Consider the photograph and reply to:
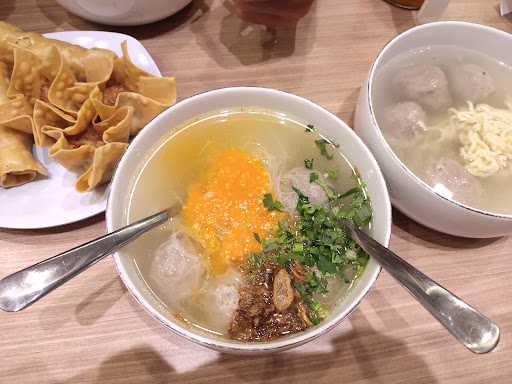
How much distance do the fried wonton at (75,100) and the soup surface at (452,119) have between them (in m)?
0.57

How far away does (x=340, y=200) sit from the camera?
38.2 inches

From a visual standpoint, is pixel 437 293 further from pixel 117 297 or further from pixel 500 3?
pixel 500 3

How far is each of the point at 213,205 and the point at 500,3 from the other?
1274 mm

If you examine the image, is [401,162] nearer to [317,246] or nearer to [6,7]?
[317,246]

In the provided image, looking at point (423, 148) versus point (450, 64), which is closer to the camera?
point (423, 148)

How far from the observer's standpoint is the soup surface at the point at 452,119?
103 cm

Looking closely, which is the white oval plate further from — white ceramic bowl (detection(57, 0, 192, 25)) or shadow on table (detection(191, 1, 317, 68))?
shadow on table (detection(191, 1, 317, 68))

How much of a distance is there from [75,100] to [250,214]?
54cm

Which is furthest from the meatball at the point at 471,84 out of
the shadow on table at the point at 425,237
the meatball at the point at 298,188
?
the meatball at the point at 298,188

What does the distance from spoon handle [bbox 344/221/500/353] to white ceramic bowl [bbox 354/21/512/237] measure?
19cm

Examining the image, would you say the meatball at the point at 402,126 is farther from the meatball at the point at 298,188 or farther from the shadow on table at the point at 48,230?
the shadow on table at the point at 48,230

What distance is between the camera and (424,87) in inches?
44.5

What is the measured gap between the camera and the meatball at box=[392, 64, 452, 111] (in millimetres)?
1132

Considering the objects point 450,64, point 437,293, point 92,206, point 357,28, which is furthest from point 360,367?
point 357,28
